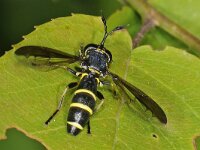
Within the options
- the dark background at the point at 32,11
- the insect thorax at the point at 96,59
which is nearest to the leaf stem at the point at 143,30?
the insect thorax at the point at 96,59

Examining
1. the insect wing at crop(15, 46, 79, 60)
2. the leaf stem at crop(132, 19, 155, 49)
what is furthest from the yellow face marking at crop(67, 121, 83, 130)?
the leaf stem at crop(132, 19, 155, 49)

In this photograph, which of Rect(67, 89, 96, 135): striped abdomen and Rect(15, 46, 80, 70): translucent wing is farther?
Rect(15, 46, 80, 70): translucent wing

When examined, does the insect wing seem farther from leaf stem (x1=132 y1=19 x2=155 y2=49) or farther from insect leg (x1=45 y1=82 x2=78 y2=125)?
leaf stem (x1=132 y1=19 x2=155 y2=49)

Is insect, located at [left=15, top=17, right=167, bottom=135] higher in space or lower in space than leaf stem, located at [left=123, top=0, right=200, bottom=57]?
lower

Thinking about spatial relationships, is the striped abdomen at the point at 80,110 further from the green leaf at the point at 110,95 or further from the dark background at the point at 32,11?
the dark background at the point at 32,11

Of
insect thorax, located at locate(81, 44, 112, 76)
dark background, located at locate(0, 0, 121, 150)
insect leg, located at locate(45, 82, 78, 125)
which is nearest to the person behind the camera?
insect leg, located at locate(45, 82, 78, 125)

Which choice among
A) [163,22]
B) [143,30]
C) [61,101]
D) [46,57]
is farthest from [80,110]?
[163,22]
